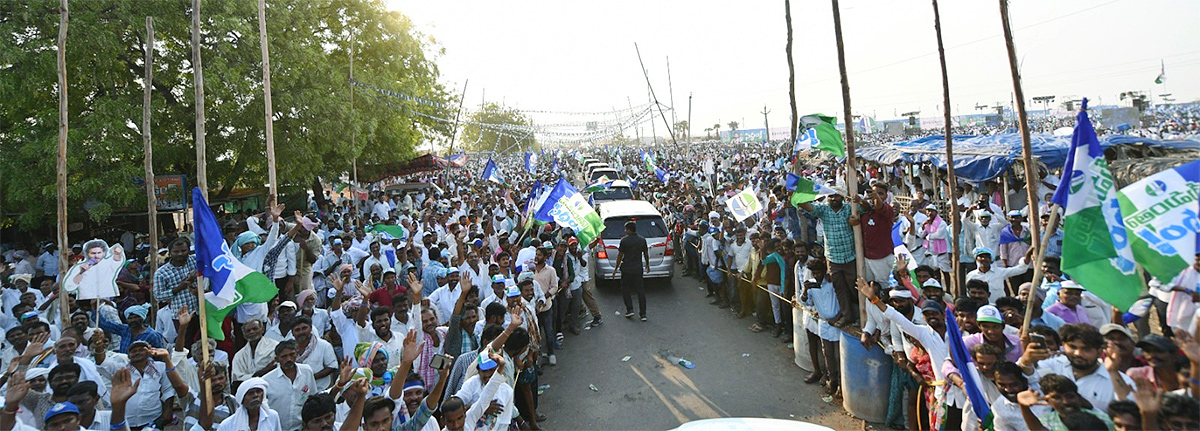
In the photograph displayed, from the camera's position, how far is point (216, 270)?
484 centimetres

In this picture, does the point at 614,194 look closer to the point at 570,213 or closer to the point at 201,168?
the point at 570,213

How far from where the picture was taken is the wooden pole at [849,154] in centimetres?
568

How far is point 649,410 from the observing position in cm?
630

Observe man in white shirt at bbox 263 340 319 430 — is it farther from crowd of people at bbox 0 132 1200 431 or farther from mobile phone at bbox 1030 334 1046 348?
mobile phone at bbox 1030 334 1046 348

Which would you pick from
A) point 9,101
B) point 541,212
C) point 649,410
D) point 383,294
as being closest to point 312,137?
point 9,101

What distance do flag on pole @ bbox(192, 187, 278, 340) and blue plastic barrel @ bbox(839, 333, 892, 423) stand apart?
5.09 m

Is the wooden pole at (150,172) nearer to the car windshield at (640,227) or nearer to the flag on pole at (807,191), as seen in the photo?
the car windshield at (640,227)

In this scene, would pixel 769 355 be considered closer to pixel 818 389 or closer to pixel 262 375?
pixel 818 389

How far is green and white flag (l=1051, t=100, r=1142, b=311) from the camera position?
385cm

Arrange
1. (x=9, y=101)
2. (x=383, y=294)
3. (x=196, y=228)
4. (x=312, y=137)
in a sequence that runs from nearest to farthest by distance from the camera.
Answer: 1. (x=196, y=228)
2. (x=383, y=294)
3. (x=9, y=101)
4. (x=312, y=137)

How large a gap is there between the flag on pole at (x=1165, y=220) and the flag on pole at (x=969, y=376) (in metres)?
1.08

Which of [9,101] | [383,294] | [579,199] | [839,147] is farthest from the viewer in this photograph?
[9,101]

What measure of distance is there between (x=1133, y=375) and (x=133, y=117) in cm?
1520

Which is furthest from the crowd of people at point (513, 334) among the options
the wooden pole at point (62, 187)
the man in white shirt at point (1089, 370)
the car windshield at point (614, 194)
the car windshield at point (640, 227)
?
the car windshield at point (614, 194)
